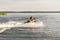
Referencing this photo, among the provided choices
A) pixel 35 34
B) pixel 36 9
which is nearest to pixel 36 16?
pixel 36 9

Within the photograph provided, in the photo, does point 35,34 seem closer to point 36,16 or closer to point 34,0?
point 36,16

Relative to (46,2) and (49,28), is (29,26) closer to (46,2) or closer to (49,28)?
(49,28)

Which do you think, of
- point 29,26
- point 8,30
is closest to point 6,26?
point 8,30

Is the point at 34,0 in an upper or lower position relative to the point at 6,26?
upper

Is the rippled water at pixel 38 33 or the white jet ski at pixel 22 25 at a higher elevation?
the white jet ski at pixel 22 25

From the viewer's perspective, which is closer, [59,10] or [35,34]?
[35,34]

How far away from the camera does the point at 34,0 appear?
0.97 metres

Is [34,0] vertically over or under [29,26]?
over

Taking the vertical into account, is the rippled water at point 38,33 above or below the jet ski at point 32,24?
below

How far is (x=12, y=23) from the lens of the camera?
884 millimetres

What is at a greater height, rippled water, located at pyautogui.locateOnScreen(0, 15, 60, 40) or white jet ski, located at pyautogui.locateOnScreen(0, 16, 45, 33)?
white jet ski, located at pyautogui.locateOnScreen(0, 16, 45, 33)

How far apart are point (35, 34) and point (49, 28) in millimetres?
119

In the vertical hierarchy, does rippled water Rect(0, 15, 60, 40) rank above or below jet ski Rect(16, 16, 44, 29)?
below

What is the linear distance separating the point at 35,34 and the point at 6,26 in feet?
0.73
